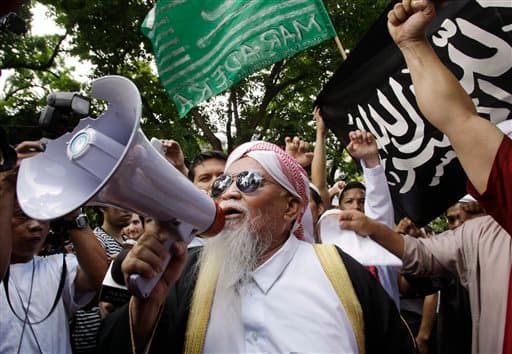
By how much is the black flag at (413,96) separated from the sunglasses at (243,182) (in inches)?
54.3

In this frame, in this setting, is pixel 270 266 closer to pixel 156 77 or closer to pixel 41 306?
pixel 41 306

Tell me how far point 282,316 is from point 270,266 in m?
0.25

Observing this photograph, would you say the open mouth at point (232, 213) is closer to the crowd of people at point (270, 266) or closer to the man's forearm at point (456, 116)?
the crowd of people at point (270, 266)

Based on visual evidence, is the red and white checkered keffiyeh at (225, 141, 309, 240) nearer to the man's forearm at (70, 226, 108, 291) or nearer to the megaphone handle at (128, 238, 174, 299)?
the man's forearm at (70, 226, 108, 291)

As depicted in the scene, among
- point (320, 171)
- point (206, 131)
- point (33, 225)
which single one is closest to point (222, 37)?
point (320, 171)

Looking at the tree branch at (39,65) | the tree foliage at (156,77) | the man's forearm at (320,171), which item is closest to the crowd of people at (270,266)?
the man's forearm at (320,171)

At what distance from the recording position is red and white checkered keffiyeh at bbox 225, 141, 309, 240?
2.37 meters

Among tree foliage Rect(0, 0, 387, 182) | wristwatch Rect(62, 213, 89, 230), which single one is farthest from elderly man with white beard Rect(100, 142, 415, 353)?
tree foliage Rect(0, 0, 387, 182)

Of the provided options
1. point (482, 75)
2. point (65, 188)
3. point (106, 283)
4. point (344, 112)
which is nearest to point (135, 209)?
point (65, 188)

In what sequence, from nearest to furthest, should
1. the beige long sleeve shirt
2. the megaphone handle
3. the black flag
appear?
the megaphone handle < the beige long sleeve shirt < the black flag

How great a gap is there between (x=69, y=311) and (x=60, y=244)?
0.34 metres

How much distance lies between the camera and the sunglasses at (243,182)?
2.28 meters

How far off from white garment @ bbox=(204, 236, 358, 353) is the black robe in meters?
0.10

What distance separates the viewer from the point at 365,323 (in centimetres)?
196
